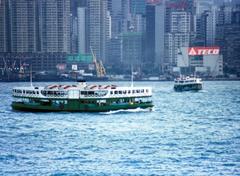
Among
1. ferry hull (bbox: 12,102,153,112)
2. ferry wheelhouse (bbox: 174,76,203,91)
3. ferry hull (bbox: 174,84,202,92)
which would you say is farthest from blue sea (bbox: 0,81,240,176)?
ferry hull (bbox: 174,84,202,92)

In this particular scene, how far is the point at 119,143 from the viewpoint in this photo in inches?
1983

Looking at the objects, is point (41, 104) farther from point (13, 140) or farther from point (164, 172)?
point (164, 172)

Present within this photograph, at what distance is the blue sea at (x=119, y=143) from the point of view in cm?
4141

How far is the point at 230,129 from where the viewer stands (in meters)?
59.7

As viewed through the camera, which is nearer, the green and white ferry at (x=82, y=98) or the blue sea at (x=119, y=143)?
the blue sea at (x=119, y=143)

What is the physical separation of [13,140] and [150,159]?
1298cm

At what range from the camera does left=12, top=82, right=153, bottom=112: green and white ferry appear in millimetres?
71625

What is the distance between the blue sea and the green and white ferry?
1.12m

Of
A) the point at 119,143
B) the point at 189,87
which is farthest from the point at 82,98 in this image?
the point at 189,87

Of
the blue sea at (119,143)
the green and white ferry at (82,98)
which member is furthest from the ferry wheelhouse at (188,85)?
the green and white ferry at (82,98)

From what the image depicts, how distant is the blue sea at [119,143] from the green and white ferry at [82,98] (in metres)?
1.12

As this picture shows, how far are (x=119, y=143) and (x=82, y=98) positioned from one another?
22020 millimetres

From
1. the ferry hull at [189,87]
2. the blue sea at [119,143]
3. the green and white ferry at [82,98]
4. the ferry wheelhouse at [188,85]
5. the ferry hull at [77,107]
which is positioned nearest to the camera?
the blue sea at [119,143]

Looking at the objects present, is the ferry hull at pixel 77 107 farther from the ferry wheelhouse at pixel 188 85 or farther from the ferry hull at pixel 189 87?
the ferry hull at pixel 189 87
